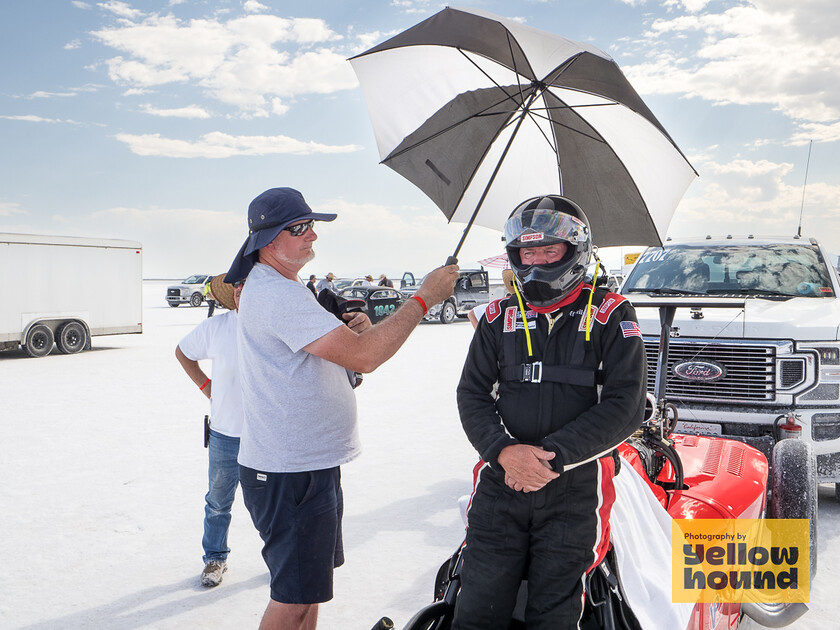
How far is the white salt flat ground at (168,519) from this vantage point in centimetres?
419

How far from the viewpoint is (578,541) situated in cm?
244

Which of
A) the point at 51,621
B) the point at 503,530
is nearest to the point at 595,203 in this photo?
the point at 503,530

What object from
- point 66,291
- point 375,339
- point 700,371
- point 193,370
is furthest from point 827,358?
point 66,291

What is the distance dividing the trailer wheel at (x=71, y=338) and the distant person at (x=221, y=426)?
1503 cm

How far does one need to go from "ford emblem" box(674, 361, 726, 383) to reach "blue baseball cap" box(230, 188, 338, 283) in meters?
3.88

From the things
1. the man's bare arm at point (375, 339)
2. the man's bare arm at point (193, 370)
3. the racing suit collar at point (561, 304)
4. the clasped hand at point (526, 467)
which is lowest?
the clasped hand at point (526, 467)

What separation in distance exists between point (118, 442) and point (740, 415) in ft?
21.9

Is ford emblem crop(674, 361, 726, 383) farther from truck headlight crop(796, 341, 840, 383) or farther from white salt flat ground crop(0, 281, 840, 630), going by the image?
white salt flat ground crop(0, 281, 840, 630)

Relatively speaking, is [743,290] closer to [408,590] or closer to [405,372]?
[408,590]

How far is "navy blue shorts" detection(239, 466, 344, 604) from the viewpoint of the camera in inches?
113

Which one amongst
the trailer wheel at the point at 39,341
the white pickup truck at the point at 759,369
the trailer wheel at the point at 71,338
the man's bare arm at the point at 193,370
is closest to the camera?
the man's bare arm at the point at 193,370

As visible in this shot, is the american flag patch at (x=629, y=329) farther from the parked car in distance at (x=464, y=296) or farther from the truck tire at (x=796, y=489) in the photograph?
the parked car in distance at (x=464, y=296)

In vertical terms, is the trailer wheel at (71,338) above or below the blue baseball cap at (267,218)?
below

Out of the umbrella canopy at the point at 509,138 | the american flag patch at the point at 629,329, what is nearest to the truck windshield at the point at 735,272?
the umbrella canopy at the point at 509,138
